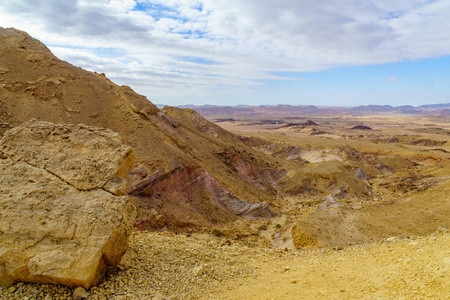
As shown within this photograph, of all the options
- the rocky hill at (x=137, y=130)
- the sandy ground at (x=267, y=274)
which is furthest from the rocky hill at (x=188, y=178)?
the sandy ground at (x=267, y=274)

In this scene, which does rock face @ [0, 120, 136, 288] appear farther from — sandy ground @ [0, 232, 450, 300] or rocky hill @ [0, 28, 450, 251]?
rocky hill @ [0, 28, 450, 251]

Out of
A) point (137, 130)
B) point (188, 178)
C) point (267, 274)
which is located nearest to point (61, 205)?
point (267, 274)

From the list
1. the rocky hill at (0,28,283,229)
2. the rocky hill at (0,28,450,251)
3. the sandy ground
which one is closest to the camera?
the sandy ground

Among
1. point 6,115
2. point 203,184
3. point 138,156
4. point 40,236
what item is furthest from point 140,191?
point 40,236

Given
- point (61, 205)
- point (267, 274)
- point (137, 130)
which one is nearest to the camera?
point (61, 205)

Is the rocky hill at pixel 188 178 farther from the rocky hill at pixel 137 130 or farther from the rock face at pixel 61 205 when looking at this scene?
the rock face at pixel 61 205

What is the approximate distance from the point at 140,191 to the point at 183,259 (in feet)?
24.9

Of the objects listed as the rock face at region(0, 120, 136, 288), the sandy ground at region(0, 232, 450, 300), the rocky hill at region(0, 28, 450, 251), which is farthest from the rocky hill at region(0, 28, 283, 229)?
the rock face at region(0, 120, 136, 288)

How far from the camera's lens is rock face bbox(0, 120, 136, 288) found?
4910 mm

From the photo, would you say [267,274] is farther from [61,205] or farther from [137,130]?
[137,130]

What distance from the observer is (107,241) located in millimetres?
5242

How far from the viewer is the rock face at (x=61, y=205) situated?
16.1 ft

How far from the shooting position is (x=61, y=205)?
5441mm

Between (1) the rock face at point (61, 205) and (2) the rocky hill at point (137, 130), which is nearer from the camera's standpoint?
(1) the rock face at point (61, 205)
